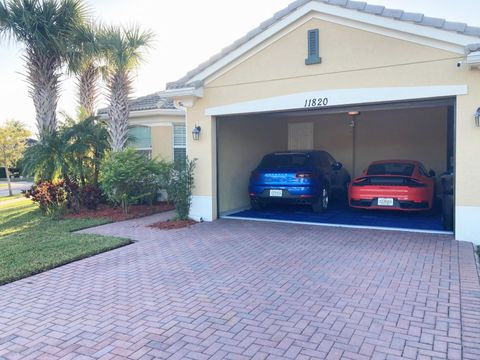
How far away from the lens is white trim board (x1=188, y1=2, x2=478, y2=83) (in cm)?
702

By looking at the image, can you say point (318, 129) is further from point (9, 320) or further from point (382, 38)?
point (9, 320)

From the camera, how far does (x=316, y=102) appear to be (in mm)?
8375

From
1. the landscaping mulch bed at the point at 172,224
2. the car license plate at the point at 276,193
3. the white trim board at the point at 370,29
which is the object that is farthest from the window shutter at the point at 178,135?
the white trim board at the point at 370,29

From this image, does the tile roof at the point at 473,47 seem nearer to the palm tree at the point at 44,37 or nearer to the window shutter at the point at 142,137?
the window shutter at the point at 142,137

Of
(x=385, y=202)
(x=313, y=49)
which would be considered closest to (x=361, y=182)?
(x=385, y=202)

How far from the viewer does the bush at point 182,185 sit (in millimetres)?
9766

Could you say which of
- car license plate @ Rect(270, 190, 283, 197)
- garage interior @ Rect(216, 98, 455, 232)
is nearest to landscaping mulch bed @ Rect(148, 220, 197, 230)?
garage interior @ Rect(216, 98, 455, 232)

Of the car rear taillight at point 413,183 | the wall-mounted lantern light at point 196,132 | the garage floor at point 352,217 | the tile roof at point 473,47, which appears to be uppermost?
the tile roof at point 473,47

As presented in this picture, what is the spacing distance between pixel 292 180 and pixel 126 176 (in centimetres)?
448

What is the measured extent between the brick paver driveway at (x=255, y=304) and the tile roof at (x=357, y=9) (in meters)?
3.85

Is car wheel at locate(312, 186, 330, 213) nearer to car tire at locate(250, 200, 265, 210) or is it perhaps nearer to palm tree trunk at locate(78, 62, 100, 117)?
car tire at locate(250, 200, 265, 210)

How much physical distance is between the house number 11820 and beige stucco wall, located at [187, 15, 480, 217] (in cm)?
24

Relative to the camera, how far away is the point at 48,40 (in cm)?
1188

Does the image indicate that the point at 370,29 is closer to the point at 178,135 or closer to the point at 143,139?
the point at 178,135
